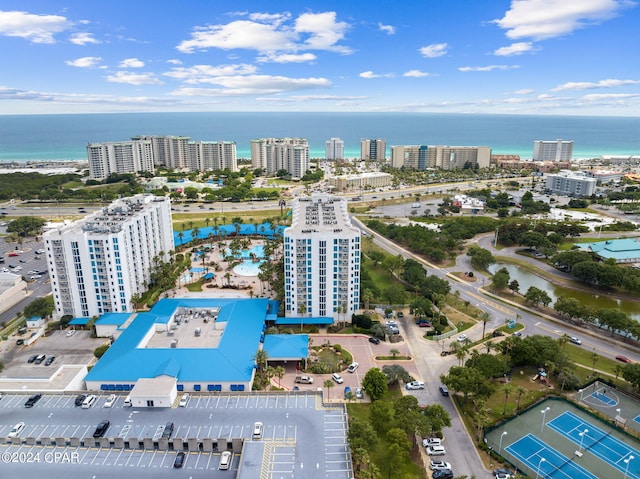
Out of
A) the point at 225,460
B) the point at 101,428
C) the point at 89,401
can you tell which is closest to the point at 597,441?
the point at 225,460

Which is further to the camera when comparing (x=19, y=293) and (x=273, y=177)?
(x=273, y=177)

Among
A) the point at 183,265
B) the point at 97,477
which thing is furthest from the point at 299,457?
the point at 183,265

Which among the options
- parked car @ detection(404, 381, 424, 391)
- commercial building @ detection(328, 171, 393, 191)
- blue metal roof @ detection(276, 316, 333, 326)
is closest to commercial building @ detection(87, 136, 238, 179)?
commercial building @ detection(328, 171, 393, 191)

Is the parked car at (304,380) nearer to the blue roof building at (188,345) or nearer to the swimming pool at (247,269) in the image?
the blue roof building at (188,345)

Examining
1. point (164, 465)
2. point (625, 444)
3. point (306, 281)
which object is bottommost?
point (625, 444)

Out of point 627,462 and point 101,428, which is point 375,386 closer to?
point 627,462

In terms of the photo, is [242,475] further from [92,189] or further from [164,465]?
[92,189]

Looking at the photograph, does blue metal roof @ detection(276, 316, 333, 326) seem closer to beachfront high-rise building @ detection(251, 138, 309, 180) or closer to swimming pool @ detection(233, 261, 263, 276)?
swimming pool @ detection(233, 261, 263, 276)
